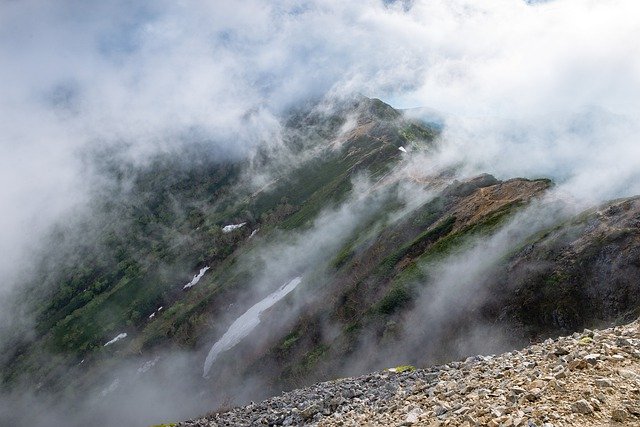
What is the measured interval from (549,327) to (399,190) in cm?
10996

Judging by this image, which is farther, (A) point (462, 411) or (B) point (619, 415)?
(A) point (462, 411)

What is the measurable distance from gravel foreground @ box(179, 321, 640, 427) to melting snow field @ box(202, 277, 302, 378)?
96953mm

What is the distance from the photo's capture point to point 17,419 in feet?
552

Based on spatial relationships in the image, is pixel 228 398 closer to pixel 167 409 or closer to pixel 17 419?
pixel 167 409

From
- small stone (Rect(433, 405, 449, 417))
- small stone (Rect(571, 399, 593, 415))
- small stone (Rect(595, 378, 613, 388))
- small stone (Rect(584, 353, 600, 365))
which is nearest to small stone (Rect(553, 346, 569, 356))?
small stone (Rect(584, 353, 600, 365))

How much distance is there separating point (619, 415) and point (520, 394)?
303 cm

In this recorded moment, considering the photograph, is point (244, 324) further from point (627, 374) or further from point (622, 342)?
point (627, 374)

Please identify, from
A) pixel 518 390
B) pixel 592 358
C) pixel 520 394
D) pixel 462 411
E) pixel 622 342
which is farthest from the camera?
pixel 622 342

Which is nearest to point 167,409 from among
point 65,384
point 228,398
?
point 228,398

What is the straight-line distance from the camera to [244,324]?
127875 mm

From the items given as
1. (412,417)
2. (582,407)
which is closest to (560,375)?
(582,407)

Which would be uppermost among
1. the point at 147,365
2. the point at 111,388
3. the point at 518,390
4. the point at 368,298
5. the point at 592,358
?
the point at 518,390

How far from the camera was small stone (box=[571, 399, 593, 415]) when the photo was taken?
12.7m

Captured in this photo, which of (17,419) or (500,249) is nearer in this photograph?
(500,249)
